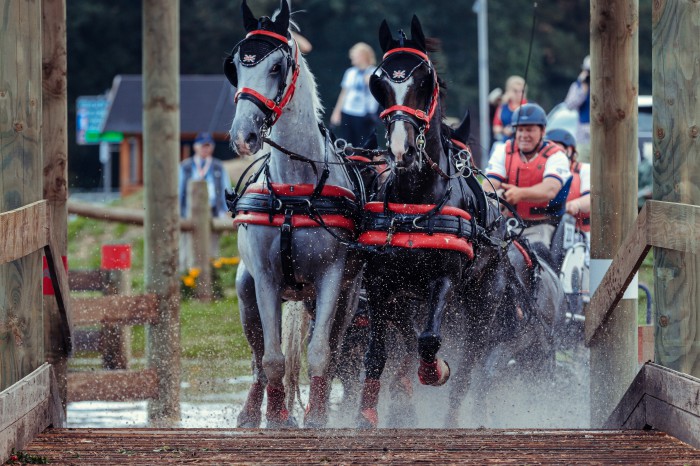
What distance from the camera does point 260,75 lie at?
7.14 m

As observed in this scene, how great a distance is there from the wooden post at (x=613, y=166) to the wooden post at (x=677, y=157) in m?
1.93

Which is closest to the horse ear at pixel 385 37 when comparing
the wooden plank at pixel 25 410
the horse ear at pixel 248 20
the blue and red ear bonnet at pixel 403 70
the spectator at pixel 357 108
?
the blue and red ear bonnet at pixel 403 70

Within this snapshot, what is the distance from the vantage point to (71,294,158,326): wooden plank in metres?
10.0

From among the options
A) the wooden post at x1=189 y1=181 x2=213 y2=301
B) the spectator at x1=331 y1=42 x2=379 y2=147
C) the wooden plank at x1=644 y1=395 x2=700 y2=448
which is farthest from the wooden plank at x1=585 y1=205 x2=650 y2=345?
the wooden post at x1=189 y1=181 x2=213 y2=301

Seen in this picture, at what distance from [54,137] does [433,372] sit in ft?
8.92

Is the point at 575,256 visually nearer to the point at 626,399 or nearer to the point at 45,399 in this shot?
the point at 626,399

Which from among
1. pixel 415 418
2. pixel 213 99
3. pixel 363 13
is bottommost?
pixel 415 418

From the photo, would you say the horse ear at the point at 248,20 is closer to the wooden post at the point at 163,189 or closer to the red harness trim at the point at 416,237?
the red harness trim at the point at 416,237

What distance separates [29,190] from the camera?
6414 mm

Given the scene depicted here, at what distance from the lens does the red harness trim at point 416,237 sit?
7.27m

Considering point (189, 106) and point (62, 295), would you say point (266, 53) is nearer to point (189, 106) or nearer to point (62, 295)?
point (62, 295)

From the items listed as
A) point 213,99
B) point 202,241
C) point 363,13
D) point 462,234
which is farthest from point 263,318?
point 363,13

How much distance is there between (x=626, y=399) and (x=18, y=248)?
301cm

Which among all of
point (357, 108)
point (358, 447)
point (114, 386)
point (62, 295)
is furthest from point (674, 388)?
point (357, 108)
